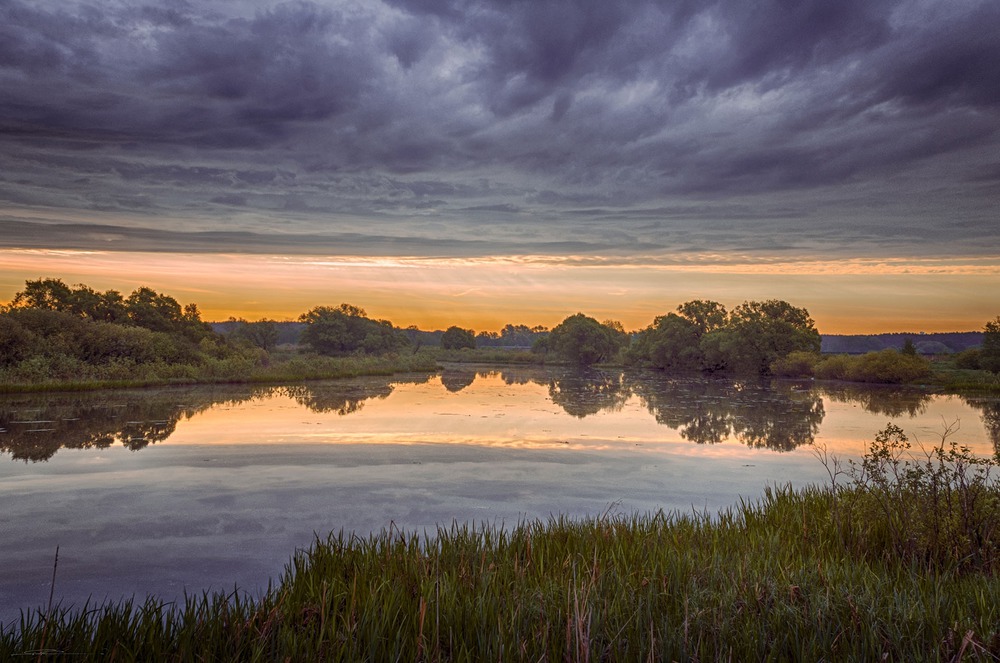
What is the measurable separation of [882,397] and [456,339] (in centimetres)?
5535

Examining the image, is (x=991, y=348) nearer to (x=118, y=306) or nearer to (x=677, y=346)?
(x=677, y=346)

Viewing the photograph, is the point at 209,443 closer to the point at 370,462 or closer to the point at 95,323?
the point at 370,462

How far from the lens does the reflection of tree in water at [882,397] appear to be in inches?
827

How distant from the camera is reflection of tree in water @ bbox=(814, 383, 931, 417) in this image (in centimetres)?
2101

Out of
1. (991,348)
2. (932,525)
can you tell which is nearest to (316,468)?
(932,525)

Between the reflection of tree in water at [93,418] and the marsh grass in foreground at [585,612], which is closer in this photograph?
the marsh grass in foreground at [585,612]

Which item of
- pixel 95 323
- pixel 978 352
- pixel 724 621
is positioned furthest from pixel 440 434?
pixel 978 352

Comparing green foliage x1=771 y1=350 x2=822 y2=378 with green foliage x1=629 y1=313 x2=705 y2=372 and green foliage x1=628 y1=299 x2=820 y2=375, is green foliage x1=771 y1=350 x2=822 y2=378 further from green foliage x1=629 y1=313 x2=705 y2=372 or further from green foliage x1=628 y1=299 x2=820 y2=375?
green foliage x1=629 y1=313 x2=705 y2=372

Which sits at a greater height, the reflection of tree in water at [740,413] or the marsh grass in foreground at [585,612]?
the marsh grass in foreground at [585,612]

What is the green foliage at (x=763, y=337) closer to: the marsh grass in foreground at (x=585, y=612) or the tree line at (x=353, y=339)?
the tree line at (x=353, y=339)

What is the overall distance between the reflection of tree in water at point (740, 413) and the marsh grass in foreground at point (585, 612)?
30.3 feet

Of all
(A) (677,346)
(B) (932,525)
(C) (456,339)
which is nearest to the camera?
(B) (932,525)

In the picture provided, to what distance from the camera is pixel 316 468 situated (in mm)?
10781

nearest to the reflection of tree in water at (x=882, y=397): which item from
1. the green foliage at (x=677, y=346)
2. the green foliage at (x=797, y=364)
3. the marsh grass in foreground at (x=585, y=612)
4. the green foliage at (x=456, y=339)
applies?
the green foliage at (x=797, y=364)
